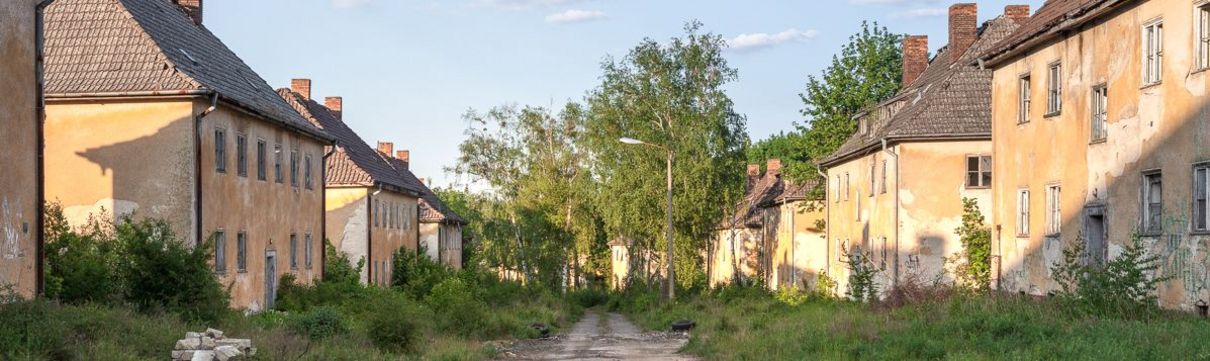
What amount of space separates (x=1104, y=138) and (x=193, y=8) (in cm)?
2393

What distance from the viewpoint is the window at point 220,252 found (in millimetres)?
28719

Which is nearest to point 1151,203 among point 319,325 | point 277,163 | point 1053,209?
point 1053,209

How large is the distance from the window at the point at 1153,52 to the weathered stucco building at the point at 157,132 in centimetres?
1568

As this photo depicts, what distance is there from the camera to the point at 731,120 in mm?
55188

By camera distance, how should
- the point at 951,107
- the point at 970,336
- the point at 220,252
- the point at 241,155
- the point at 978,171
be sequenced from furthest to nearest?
the point at 951,107 → the point at 978,171 → the point at 241,155 → the point at 220,252 → the point at 970,336

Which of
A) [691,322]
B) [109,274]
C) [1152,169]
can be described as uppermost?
[1152,169]

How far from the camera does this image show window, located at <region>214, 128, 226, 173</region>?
28.4 metres

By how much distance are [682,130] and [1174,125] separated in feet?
111

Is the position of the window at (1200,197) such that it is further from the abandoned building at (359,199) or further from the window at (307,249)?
the abandoned building at (359,199)

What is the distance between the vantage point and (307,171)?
3756 cm

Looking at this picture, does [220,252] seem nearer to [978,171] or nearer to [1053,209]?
[1053,209]

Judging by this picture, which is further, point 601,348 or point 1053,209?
point 601,348

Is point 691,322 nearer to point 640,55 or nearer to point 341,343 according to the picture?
point 341,343

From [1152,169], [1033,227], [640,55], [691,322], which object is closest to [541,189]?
[640,55]
